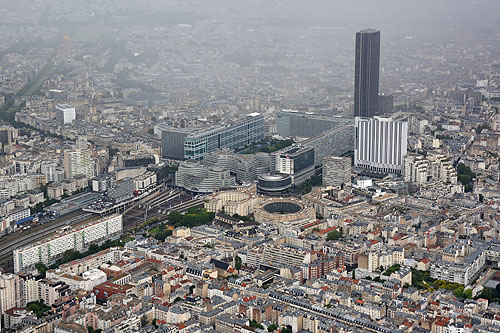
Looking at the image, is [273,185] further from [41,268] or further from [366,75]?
[366,75]

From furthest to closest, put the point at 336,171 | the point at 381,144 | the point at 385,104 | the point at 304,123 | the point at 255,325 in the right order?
1. the point at 385,104
2. the point at 304,123
3. the point at 381,144
4. the point at 336,171
5. the point at 255,325

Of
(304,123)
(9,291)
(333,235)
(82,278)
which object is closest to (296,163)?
(333,235)

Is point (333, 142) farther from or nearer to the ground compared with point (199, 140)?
nearer to the ground

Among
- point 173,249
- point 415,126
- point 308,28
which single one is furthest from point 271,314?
point 308,28

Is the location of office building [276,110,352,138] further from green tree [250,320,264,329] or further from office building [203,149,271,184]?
green tree [250,320,264,329]

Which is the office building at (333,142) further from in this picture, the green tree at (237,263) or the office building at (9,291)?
the office building at (9,291)

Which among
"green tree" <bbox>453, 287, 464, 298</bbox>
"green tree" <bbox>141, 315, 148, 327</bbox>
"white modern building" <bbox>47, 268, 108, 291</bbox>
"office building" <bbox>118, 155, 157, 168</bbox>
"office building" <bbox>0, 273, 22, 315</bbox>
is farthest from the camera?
"office building" <bbox>118, 155, 157, 168</bbox>

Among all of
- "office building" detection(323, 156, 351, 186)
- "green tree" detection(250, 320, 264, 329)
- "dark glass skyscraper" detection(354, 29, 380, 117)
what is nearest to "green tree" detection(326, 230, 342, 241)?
"office building" detection(323, 156, 351, 186)
